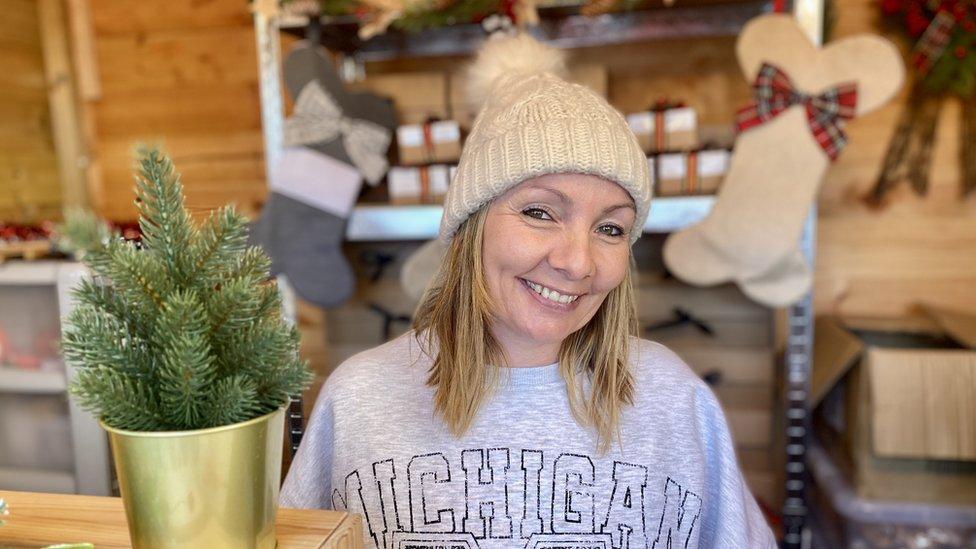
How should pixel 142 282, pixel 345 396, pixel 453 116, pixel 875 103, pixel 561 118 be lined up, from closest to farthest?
pixel 142 282, pixel 561 118, pixel 345 396, pixel 875 103, pixel 453 116

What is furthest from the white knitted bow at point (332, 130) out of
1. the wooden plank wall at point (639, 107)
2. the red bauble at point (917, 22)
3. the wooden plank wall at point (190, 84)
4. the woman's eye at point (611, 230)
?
the red bauble at point (917, 22)

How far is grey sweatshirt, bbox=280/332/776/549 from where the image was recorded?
3.10 feet

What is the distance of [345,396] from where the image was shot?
102 cm

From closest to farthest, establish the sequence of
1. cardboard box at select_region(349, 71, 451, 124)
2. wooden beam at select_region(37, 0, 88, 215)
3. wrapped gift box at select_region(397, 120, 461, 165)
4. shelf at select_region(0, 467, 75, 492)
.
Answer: shelf at select_region(0, 467, 75, 492), wrapped gift box at select_region(397, 120, 461, 165), cardboard box at select_region(349, 71, 451, 124), wooden beam at select_region(37, 0, 88, 215)

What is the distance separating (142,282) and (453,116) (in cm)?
187

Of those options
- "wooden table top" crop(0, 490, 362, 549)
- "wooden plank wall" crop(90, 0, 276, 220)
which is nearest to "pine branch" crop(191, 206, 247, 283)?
"wooden table top" crop(0, 490, 362, 549)

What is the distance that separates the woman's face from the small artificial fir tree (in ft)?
1.73

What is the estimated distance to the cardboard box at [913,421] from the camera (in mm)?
1540

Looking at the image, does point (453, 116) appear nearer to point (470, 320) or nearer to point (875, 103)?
point (875, 103)

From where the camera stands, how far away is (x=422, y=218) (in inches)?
78.4

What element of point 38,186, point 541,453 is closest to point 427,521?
point 541,453

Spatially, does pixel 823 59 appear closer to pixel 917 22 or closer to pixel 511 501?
pixel 917 22

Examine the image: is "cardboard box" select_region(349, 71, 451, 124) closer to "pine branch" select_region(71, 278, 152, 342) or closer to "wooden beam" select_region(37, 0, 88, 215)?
"wooden beam" select_region(37, 0, 88, 215)

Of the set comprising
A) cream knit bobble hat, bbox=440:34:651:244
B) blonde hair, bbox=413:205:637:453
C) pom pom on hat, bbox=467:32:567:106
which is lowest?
blonde hair, bbox=413:205:637:453
